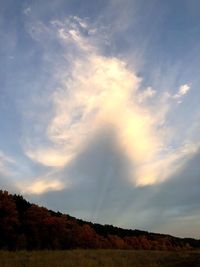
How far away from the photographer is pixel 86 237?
10594 centimetres

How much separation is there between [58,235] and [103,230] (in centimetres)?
7690

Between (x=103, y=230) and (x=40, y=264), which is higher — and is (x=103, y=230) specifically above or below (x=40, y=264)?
above

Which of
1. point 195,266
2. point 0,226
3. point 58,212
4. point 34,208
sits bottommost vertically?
point 195,266

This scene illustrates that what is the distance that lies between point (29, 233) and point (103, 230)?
265 feet

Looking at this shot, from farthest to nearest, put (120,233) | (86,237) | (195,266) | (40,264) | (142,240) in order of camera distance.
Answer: (120,233), (142,240), (86,237), (195,266), (40,264)

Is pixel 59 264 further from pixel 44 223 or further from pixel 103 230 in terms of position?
pixel 103 230

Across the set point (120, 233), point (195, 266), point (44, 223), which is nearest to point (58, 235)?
point (44, 223)

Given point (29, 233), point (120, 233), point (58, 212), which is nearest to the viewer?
point (29, 233)

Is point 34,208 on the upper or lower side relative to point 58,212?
lower

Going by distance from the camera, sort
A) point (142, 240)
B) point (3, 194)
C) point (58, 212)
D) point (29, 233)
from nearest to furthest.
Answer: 1. point (29, 233)
2. point (3, 194)
3. point (58, 212)
4. point (142, 240)

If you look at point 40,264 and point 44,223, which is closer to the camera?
point 40,264

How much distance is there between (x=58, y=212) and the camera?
465 ft

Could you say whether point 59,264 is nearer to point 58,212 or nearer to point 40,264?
point 40,264

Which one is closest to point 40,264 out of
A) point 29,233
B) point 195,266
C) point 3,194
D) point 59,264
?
point 59,264
